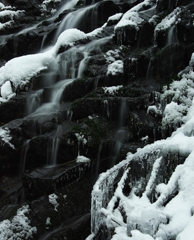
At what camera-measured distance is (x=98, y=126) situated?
28.2 ft

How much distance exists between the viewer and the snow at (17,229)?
21.8 feet

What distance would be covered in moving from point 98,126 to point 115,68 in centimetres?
275

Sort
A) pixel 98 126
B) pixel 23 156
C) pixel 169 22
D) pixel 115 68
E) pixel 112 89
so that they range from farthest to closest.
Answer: pixel 169 22, pixel 115 68, pixel 112 89, pixel 23 156, pixel 98 126

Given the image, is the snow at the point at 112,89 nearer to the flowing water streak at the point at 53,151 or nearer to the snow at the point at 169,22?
the flowing water streak at the point at 53,151

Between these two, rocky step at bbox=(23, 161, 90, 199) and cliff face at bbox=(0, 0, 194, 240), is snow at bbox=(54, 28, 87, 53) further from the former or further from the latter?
rocky step at bbox=(23, 161, 90, 199)

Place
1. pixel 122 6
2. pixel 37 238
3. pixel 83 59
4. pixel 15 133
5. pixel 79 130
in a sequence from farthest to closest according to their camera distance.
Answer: pixel 122 6
pixel 83 59
pixel 15 133
pixel 79 130
pixel 37 238

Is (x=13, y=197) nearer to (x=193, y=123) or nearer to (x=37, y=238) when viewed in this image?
(x=37, y=238)

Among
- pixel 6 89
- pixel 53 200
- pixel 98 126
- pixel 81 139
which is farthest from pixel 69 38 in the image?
pixel 53 200

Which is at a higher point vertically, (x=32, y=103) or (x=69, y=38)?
A: (x=69, y=38)

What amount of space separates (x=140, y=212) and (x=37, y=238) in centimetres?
421

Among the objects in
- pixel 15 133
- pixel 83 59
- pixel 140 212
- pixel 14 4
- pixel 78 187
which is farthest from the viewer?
pixel 14 4

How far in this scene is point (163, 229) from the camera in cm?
292

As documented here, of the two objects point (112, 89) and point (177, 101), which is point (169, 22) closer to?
point (112, 89)

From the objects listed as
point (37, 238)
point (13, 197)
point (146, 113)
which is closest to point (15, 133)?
point (13, 197)
